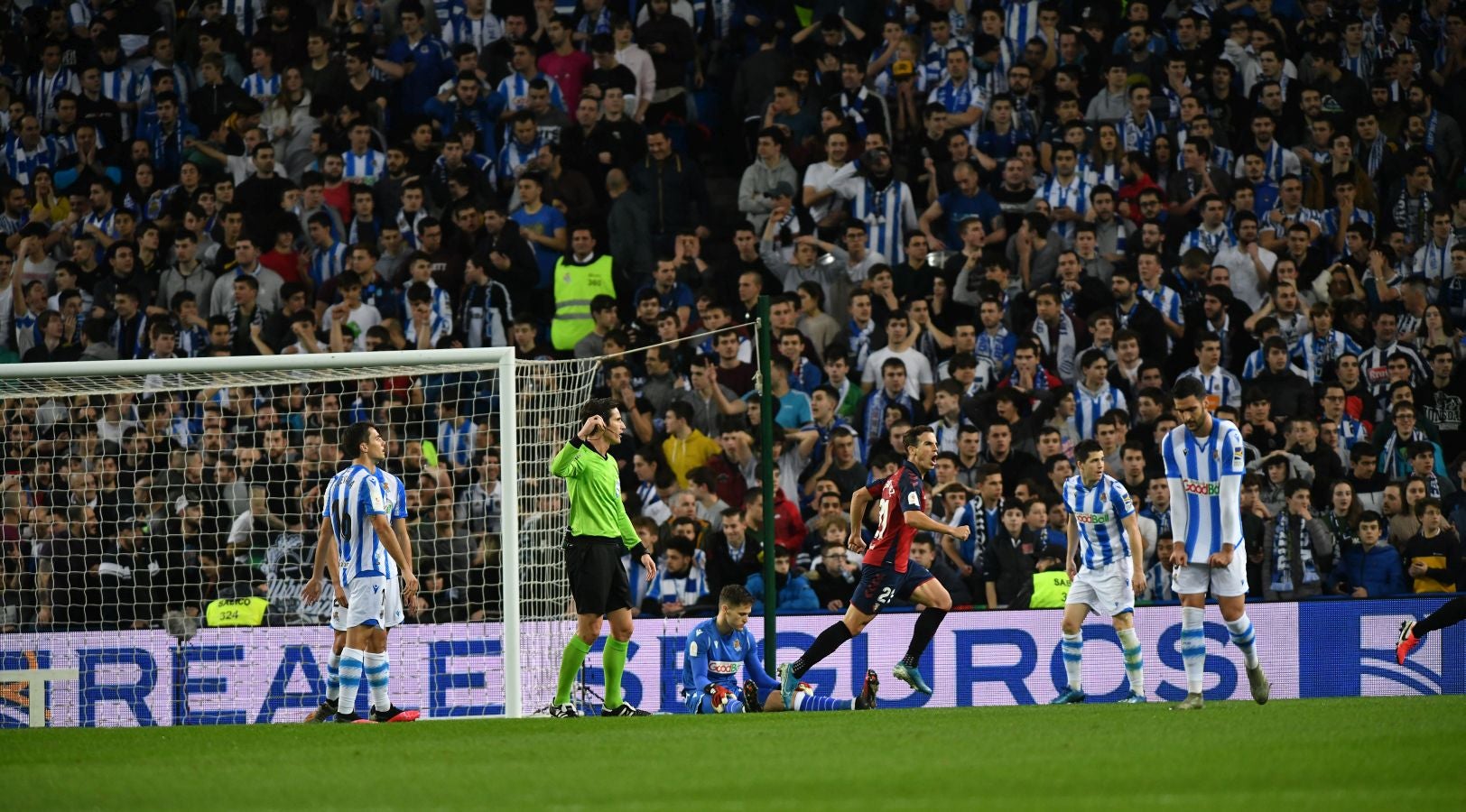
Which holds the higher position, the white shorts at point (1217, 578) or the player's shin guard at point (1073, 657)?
the white shorts at point (1217, 578)

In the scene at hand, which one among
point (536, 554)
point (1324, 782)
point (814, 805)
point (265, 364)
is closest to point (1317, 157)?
point (536, 554)

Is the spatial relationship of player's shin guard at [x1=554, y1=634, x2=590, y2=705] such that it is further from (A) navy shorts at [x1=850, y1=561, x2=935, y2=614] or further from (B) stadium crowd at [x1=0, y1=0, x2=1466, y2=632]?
(B) stadium crowd at [x1=0, y1=0, x2=1466, y2=632]

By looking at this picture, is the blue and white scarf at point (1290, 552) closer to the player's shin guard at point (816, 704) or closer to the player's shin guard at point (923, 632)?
the player's shin guard at point (923, 632)

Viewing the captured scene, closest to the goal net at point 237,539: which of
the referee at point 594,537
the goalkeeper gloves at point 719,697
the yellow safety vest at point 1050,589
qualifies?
the referee at point 594,537

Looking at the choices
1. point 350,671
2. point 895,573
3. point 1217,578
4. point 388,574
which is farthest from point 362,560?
point 1217,578

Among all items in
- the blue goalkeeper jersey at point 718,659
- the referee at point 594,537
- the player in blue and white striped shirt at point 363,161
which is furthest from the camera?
the player in blue and white striped shirt at point 363,161

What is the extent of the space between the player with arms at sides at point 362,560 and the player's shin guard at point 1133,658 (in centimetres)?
511

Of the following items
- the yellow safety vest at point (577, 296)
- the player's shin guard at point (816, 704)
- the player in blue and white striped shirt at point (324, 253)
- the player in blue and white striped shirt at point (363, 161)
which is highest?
the player in blue and white striped shirt at point (363, 161)

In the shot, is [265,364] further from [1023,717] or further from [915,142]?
[915,142]

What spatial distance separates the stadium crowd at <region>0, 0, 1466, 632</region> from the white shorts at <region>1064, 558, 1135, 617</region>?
1853 mm

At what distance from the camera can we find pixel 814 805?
7.27 metres

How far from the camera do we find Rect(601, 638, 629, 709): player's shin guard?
13039 millimetres

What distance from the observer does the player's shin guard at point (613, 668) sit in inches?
513

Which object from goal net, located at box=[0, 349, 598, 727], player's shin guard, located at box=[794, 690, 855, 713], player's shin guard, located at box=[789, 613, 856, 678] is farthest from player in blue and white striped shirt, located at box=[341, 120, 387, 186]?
player's shin guard, located at box=[789, 613, 856, 678]
